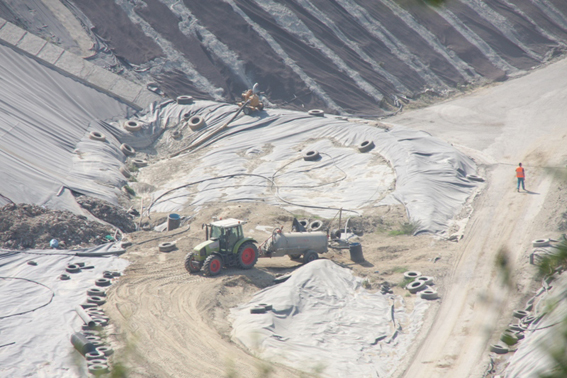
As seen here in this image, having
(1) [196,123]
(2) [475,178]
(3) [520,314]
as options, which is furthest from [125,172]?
(3) [520,314]

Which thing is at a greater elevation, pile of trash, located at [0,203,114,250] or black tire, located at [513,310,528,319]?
black tire, located at [513,310,528,319]

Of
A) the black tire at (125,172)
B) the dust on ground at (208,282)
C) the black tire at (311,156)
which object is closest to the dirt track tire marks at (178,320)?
the dust on ground at (208,282)

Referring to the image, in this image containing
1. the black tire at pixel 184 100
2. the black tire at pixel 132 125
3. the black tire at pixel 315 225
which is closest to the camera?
the black tire at pixel 315 225

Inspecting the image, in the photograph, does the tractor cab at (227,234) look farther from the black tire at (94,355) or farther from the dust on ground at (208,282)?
the black tire at (94,355)

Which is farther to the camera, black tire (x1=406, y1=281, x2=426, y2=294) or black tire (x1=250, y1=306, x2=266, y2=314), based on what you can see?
black tire (x1=406, y1=281, x2=426, y2=294)

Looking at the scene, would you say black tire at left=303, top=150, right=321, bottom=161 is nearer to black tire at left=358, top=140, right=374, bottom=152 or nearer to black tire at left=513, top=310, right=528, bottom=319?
black tire at left=358, top=140, right=374, bottom=152

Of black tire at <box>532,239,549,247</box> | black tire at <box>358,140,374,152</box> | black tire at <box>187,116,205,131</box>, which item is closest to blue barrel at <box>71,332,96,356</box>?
black tire at <box>532,239,549,247</box>

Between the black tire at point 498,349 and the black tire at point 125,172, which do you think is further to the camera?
the black tire at point 125,172

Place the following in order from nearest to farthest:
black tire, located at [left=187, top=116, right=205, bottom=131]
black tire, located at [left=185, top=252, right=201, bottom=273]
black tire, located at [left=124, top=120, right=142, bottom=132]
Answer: black tire, located at [left=185, top=252, right=201, bottom=273] → black tire, located at [left=187, top=116, right=205, bottom=131] → black tire, located at [left=124, top=120, right=142, bottom=132]
